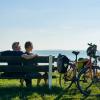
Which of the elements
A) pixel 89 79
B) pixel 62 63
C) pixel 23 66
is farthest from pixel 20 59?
pixel 89 79

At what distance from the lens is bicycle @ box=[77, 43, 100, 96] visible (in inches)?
500

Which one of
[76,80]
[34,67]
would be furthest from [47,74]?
[76,80]

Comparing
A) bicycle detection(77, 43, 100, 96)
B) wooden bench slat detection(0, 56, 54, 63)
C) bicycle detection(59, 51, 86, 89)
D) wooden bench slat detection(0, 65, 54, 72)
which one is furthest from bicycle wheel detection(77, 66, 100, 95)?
wooden bench slat detection(0, 56, 54, 63)

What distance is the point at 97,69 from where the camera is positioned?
1279 cm

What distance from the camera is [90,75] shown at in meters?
12.9

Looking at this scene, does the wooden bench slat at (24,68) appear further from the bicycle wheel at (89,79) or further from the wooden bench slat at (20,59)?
the bicycle wheel at (89,79)

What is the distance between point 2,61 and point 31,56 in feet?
2.80

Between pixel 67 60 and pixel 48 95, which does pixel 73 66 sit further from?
pixel 48 95

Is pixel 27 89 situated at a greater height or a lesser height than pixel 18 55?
lesser

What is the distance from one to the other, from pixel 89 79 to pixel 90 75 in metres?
0.24

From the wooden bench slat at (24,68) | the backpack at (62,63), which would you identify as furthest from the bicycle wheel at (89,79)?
the wooden bench slat at (24,68)

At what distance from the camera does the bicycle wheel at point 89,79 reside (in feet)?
41.6

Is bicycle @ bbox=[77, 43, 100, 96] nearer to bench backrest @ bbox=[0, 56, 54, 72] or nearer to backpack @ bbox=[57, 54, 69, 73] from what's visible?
backpack @ bbox=[57, 54, 69, 73]

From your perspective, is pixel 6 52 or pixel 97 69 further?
pixel 6 52
